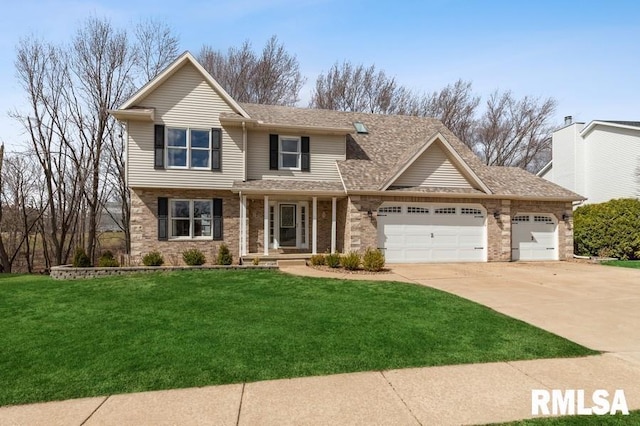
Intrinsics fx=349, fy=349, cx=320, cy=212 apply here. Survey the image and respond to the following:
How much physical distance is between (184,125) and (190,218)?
153 inches

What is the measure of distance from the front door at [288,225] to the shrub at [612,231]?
14907mm

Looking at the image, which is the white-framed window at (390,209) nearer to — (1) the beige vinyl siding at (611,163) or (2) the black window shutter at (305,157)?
(2) the black window shutter at (305,157)

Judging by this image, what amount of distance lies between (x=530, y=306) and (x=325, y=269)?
6571mm

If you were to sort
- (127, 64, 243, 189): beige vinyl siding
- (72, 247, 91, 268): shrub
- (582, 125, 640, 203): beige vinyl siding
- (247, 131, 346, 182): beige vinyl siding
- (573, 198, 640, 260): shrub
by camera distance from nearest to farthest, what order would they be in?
(72, 247, 91, 268): shrub → (127, 64, 243, 189): beige vinyl siding → (247, 131, 346, 182): beige vinyl siding → (573, 198, 640, 260): shrub → (582, 125, 640, 203): beige vinyl siding

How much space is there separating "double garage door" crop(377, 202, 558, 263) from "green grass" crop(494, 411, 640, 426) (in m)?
11.4

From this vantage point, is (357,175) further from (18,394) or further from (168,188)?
(18,394)

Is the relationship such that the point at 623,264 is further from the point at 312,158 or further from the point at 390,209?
the point at 312,158

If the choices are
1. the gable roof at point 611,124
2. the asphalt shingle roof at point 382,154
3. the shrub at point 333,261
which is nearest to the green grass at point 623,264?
the asphalt shingle roof at point 382,154

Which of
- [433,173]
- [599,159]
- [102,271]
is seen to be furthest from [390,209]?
[599,159]

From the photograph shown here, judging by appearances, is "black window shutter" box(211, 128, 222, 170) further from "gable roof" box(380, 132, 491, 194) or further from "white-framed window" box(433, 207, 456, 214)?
"white-framed window" box(433, 207, 456, 214)

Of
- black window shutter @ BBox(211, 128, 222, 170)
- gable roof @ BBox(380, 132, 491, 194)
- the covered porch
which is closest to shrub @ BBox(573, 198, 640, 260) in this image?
gable roof @ BBox(380, 132, 491, 194)

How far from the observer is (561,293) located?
9.05 metres

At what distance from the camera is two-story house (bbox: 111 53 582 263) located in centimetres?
1434

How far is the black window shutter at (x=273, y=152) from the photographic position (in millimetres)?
15461
